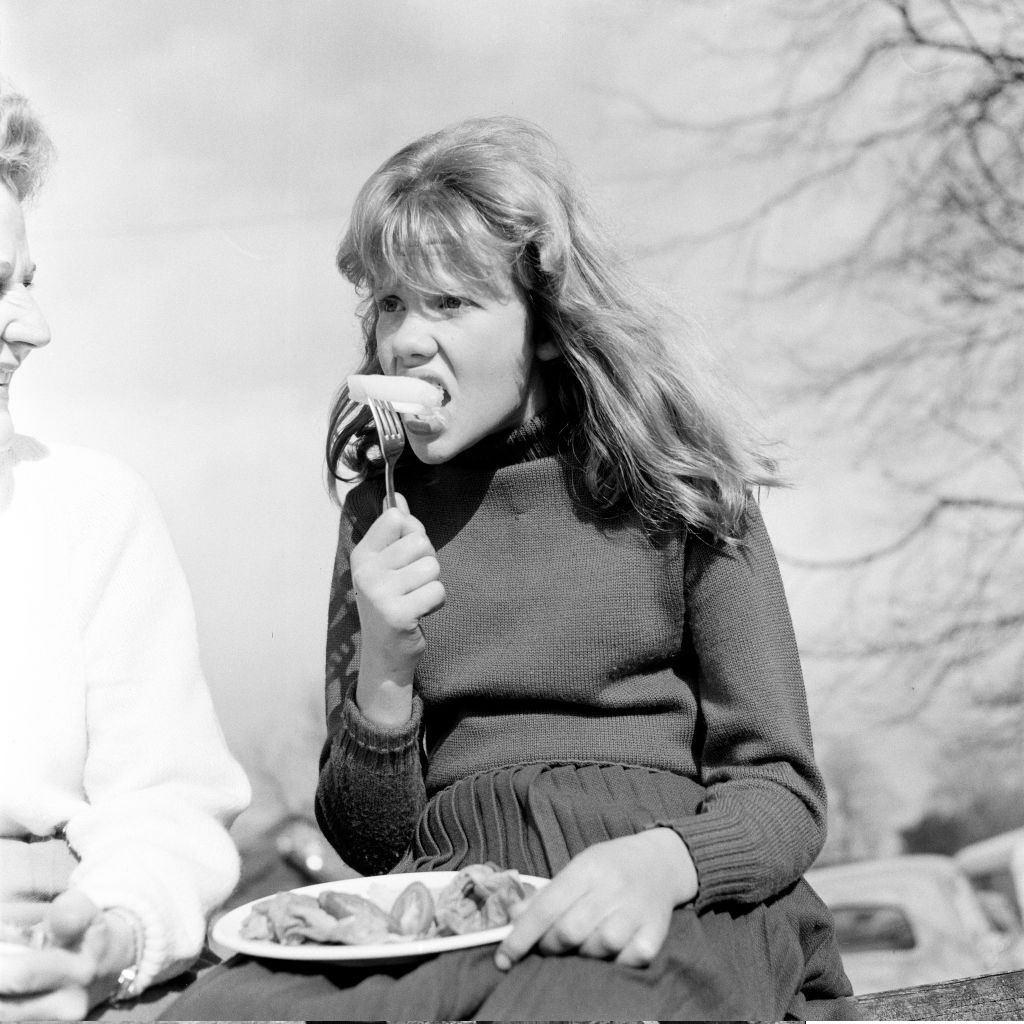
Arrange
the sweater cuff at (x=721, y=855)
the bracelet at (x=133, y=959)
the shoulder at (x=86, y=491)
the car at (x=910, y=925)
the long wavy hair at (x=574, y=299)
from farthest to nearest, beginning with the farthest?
the car at (x=910, y=925)
the long wavy hair at (x=574, y=299)
the shoulder at (x=86, y=491)
the sweater cuff at (x=721, y=855)
the bracelet at (x=133, y=959)

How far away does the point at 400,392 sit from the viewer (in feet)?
4.83

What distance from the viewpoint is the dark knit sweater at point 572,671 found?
1462mm

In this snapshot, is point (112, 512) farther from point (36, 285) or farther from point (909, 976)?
point (909, 976)

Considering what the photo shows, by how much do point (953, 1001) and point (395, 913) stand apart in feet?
3.08

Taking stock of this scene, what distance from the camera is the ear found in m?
1.61

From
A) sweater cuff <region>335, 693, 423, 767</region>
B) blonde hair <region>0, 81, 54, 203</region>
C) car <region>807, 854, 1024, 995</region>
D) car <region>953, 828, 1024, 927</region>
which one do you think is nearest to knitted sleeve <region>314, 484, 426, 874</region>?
sweater cuff <region>335, 693, 423, 767</region>

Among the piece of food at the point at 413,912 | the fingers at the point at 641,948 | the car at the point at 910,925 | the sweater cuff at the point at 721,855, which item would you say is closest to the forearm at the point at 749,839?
the sweater cuff at the point at 721,855

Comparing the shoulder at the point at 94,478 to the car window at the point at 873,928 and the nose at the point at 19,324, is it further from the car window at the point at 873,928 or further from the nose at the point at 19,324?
the car window at the point at 873,928

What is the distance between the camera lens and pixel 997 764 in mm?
2066

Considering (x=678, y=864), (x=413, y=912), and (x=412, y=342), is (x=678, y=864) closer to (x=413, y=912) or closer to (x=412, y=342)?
(x=413, y=912)

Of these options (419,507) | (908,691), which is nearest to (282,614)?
(419,507)

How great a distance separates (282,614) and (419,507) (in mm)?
425

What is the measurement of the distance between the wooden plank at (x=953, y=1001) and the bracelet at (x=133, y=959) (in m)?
0.97

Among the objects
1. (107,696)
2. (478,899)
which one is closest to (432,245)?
(107,696)
